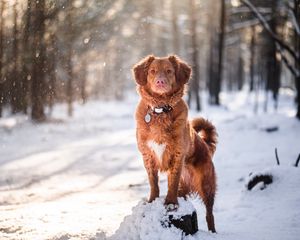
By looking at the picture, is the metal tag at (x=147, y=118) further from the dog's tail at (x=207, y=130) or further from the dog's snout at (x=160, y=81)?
the dog's tail at (x=207, y=130)

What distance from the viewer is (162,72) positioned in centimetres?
455

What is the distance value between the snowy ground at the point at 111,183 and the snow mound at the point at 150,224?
0.03 m

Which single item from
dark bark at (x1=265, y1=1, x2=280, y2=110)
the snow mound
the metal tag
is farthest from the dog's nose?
dark bark at (x1=265, y1=1, x2=280, y2=110)

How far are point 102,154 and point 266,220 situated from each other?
842 centimetres

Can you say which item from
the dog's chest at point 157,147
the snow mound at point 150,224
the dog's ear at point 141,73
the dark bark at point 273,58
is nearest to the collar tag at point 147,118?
the dog's chest at point 157,147

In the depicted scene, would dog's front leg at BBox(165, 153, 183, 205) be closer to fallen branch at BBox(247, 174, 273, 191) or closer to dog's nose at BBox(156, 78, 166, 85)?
dog's nose at BBox(156, 78, 166, 85)

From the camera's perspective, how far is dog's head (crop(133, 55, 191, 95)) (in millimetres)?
4531

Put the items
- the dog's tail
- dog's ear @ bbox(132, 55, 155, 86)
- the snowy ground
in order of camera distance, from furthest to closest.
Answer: the dog's tail → the snowy ground → dog's ear @ bbox(132, 55, 155, 86)

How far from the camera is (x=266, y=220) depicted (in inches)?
245

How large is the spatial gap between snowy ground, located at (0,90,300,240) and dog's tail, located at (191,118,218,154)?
490 mm

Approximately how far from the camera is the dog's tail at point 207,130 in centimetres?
586

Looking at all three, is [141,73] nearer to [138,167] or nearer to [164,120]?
[164,120]

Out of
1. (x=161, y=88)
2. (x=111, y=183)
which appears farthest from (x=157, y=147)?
(x=111, y=183)

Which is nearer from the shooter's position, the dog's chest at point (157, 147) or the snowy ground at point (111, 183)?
the dog's chest at point (157, 147)
